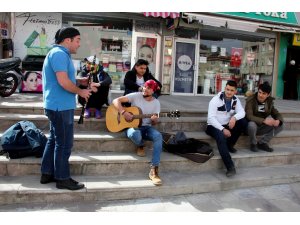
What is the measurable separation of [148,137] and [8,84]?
149 inches

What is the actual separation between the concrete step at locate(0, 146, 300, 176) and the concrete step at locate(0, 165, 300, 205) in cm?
8

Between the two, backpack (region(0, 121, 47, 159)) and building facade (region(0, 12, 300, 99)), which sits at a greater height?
building facade (region(0, 12, 300, 99))

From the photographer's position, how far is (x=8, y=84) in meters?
6.36

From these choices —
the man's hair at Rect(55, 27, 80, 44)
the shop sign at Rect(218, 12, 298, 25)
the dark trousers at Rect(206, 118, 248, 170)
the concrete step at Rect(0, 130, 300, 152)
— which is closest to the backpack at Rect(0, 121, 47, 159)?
the concrete step at Rect(0, 130, 300, 152)

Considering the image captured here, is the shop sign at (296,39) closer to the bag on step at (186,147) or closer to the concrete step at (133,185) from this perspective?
the concrete step at (133,185)

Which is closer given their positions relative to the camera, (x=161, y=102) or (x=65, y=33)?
(x=65, y=33)

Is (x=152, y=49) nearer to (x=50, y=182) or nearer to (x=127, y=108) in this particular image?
(x=127, y=108)

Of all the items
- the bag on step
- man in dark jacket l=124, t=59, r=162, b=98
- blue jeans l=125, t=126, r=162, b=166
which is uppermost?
man in dark jacket l=124, t=59, r=162, b=98

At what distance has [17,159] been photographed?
12.5ft

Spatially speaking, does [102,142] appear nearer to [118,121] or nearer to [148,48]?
[118,121]

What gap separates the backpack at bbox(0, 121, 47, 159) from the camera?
150 inches

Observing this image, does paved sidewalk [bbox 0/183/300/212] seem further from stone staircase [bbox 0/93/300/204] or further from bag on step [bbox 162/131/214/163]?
bag on step [bbox 162/131/214/163]

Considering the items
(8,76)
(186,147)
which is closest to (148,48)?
(8,76)

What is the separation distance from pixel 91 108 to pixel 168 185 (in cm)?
187
